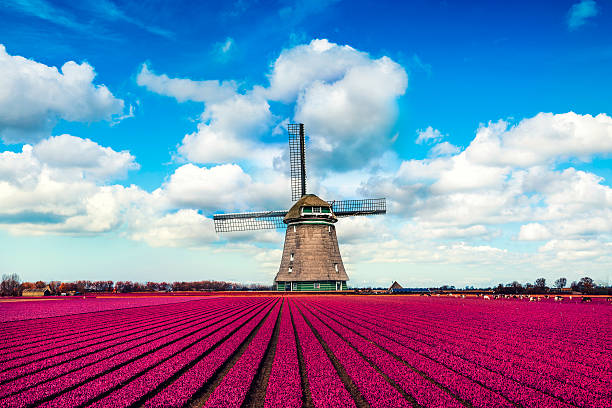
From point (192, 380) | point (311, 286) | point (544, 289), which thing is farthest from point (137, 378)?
point (544, 289)

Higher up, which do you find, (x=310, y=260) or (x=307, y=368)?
(x=310, y=260)

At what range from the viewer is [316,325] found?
22641mm

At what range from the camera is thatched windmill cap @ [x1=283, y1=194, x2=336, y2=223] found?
63.3 meters

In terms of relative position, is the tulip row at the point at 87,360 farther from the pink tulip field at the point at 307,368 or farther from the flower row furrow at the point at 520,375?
the flower row furrow at the point at 520,375

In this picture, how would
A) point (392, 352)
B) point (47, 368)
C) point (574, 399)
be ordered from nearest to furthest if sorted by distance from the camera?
point (574, 399), point (47, 368), point (392, 352)

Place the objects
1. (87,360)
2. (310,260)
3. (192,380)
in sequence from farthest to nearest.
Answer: (310,260) → (87,360) → (192,380)

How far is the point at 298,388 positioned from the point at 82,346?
1043cm

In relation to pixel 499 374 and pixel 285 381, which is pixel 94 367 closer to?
pixel 285 381

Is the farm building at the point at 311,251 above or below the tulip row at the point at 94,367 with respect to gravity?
above

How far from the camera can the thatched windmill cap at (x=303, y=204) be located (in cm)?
6328

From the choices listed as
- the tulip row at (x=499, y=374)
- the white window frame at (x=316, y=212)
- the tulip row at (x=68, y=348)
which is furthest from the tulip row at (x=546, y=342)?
the white window frame at (x=316, y=212)

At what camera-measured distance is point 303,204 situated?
208ft

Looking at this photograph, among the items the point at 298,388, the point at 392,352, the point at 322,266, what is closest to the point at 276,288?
the point at 322,266

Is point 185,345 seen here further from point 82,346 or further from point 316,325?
point 316,325
